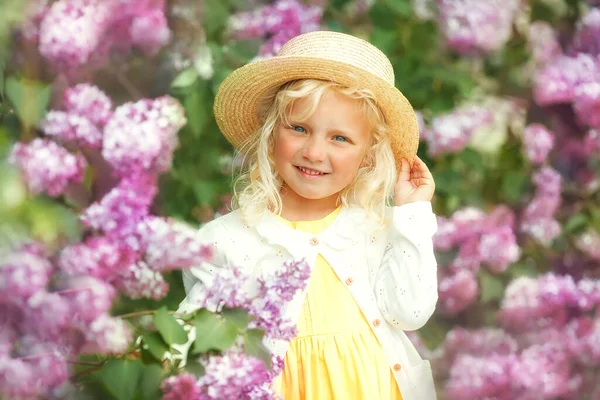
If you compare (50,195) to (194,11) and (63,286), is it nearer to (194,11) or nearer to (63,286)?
(63,286)

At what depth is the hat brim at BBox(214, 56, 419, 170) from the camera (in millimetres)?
1813

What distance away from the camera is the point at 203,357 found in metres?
1.47

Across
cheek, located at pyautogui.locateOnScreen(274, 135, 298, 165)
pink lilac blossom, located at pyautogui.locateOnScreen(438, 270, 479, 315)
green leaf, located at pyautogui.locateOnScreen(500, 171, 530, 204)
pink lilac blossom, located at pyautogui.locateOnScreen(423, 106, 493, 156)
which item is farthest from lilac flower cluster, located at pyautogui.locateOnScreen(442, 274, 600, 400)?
cheek, located at pyautogui.locateOnScreen(274, 135, 298, 165)

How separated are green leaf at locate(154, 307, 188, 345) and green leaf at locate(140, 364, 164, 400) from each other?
0.05 meters

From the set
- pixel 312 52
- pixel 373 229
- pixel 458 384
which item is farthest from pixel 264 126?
pixel 458 384

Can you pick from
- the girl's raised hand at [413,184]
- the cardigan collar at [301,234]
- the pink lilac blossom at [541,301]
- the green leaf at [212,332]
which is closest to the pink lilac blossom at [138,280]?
the green leaf at [212,332]

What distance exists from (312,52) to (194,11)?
652 mm

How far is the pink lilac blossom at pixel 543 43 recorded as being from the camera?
288cm

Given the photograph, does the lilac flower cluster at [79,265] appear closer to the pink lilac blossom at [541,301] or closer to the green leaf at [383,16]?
the green leaf at [383,16]

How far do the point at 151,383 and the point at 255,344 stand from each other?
170 mm

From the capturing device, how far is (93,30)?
6.56 ft

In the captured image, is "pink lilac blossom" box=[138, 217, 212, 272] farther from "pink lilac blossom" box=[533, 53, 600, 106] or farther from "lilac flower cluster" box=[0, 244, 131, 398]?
"pink lilac blossom" box=[533, 53, 600, 106]

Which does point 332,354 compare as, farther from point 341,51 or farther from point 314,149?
point 341,51

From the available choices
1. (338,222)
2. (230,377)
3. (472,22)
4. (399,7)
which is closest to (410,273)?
(338,222)
